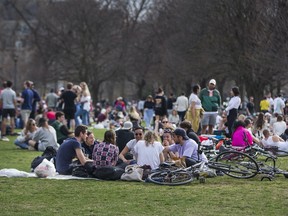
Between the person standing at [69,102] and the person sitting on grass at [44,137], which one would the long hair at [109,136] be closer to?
the person sitting on grass at [44,137]

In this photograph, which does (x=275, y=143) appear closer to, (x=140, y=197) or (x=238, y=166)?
(x=238, y=166)

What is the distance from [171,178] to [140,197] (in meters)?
1.70

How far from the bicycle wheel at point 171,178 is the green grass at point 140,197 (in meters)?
0.19

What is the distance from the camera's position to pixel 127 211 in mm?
11031

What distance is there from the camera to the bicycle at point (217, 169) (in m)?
14.1

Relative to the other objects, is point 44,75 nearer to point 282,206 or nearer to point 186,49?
point 186,49

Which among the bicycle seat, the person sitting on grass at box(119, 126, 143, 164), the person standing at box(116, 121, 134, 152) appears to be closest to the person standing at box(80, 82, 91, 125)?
the person standing at box(116, 121, 134, 152)

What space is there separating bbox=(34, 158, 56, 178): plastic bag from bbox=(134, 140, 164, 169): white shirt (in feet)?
5.48

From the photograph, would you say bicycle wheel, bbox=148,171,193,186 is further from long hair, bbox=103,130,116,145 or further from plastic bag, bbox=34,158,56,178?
plastic bag, bbox=34,158,56,178

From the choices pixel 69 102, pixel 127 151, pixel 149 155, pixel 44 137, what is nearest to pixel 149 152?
pixel 149 155

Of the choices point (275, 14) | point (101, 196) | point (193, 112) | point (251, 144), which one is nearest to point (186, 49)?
point (275, 14)

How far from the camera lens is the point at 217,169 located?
14.7 metres

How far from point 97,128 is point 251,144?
18.6m

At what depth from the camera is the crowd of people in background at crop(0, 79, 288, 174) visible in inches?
606
